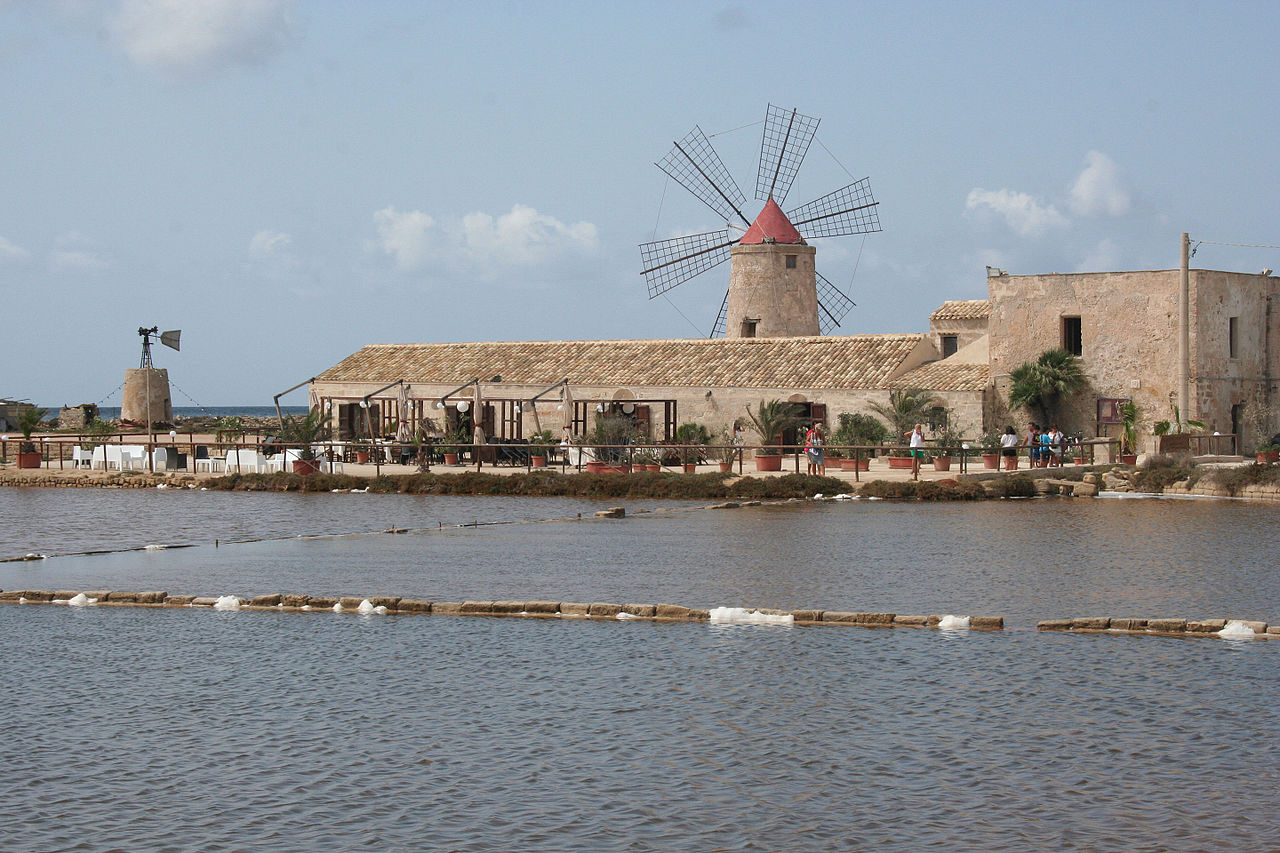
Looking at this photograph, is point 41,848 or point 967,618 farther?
point 967,618

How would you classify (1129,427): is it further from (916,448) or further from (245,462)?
(245,462)

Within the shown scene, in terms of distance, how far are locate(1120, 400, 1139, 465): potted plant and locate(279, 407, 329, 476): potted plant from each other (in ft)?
46.3

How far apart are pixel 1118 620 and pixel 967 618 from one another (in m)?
0.96

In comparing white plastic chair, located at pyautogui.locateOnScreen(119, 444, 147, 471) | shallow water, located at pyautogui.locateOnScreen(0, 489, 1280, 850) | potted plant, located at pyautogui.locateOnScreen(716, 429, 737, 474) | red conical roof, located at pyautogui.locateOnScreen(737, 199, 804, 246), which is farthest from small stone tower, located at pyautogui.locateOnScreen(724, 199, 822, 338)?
shallow water, located at pyautogui.locateOnScreen(0, 489, 1280, 850)

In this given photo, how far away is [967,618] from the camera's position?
9594mm

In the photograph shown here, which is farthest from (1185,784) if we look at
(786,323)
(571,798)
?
(786,323)

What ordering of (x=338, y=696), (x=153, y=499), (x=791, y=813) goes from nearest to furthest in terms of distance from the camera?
(x=791, y=813), (x=338, y=696), (x=153, y=499)

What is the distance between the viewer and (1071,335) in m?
26.0

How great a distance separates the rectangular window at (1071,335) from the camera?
25953mm

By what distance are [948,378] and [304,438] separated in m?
12.0

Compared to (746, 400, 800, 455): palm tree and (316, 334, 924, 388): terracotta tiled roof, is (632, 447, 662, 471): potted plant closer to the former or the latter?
(746, 400, 800, 455): palm tree

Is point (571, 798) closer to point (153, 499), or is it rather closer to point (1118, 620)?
point (1118, 620)

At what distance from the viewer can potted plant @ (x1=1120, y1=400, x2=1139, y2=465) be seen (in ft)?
80.2

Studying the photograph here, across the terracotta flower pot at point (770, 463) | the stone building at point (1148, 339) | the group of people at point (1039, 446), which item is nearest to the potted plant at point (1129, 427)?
the stone building at point (1148, 339)
